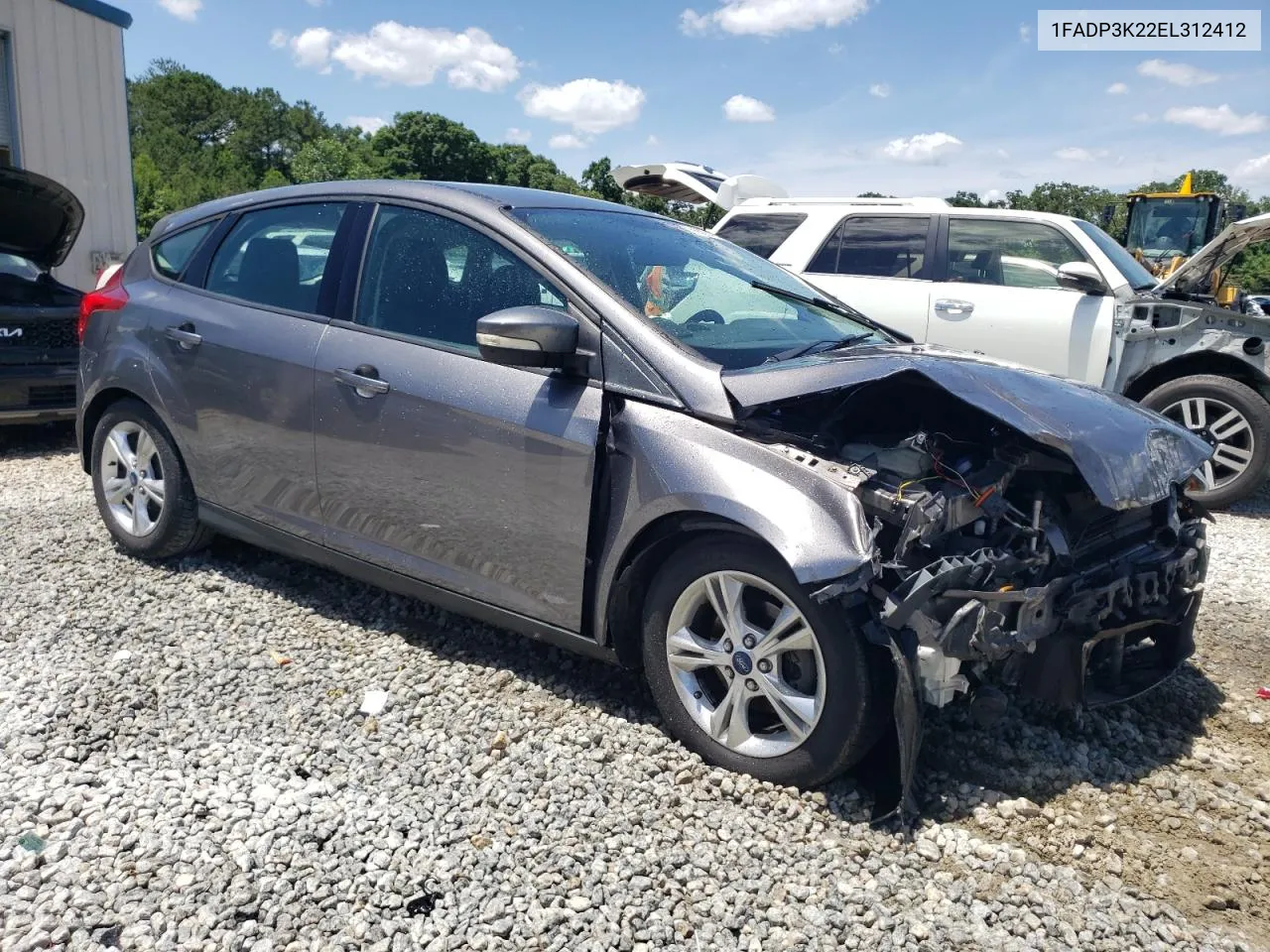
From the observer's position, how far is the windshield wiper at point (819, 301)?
13.0 feet

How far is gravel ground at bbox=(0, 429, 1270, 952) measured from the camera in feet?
7.88

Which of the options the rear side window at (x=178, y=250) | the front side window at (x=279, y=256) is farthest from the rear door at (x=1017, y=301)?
the rear side window at (x=178, y=250)

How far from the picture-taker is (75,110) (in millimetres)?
11852

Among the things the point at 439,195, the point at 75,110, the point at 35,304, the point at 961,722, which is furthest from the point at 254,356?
the point at 75,110

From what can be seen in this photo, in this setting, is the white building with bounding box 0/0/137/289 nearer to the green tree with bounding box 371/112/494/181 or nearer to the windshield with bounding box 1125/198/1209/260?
the windshield with bounding box 1125/198/1209/260

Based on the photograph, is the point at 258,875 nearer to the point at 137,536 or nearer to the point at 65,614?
the point at 65,614

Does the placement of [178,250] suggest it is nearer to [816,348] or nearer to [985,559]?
[816,348]

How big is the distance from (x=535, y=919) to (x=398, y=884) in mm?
371

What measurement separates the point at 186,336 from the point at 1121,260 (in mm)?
6339

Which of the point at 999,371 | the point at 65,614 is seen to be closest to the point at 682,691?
the point at 999,371

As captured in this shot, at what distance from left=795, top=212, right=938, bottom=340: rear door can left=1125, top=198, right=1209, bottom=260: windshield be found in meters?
12.8

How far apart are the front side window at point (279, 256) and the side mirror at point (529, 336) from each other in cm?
113

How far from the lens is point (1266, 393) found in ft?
22.2

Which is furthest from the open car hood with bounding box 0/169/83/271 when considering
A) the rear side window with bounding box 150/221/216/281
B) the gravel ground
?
the gravel ground
